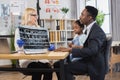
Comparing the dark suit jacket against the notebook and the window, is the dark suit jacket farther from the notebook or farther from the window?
the window

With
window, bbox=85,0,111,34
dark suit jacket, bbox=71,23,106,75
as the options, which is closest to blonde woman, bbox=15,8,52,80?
dark suit jacket, bbox=71,23,106,75

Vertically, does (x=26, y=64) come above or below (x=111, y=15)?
below

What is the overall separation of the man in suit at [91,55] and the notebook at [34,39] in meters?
0.24

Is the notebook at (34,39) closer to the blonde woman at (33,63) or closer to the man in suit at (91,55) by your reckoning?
the man in suit at (91,55)

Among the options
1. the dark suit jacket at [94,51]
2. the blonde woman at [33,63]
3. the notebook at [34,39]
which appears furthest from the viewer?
the blonde woman at [33,63]

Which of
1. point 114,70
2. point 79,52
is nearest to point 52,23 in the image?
point 114,70

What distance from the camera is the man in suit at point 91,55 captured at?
245 centimetres

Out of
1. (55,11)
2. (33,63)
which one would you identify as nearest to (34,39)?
(33,63)

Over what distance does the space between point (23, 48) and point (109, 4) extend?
500 centimetres

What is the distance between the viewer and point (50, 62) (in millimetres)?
2918

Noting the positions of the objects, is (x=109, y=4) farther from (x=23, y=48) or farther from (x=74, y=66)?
(x=23, y=48)

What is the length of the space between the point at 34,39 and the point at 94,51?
598mm

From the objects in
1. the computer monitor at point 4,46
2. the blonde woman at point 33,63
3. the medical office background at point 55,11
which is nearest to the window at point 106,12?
the medical office background at point 55,11

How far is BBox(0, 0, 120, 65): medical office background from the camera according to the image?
659 cm
